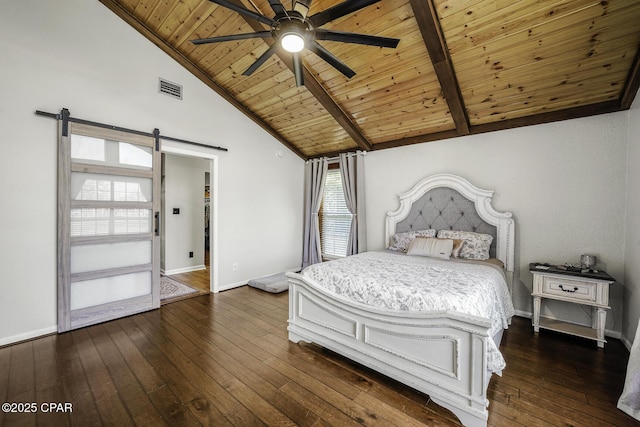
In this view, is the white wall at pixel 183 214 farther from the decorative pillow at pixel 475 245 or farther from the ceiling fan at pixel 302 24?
the decorative pillow at pixel 475 245

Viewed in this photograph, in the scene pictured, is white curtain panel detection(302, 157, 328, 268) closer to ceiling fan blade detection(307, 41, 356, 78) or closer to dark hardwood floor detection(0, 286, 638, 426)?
dark hardwood floor detection(0, 286, 638, 426)

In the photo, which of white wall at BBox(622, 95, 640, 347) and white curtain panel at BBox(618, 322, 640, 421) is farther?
white wall at BBox(622, 95, 640, 347)

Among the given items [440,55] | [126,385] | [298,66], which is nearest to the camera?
[126,385]

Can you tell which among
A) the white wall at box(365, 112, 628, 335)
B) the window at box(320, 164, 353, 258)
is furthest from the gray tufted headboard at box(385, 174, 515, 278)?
the window at box(320, 164, 353, 258)

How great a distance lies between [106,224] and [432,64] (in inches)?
159

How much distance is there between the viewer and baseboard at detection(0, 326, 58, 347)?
2471 millimetres

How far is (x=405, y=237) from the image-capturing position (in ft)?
12.5

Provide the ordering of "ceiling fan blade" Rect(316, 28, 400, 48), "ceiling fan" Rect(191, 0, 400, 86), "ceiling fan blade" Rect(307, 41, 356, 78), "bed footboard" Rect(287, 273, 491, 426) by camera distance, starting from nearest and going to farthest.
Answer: "bed footboard" Rect(287, 273, 491, 426) → "ceiling fan" Rect(191, 0, 400, 86) → "ceiling fan blade" Rect(316, 28, 400, 48) → "ceiling fan blade" Rect(307, 41, 356, 78)

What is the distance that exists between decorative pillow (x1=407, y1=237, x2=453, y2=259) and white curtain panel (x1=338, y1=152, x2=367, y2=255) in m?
1.24

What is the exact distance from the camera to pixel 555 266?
2865 millimetres

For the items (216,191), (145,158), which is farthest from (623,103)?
(145,158)

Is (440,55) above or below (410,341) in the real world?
above

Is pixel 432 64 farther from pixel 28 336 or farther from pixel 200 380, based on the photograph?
pixel 28 336

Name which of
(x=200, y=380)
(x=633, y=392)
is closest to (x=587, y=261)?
(x=633, y=392)
